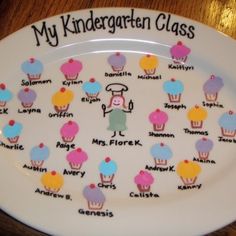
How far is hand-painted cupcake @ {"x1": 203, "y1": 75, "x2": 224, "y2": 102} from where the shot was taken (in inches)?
26.5

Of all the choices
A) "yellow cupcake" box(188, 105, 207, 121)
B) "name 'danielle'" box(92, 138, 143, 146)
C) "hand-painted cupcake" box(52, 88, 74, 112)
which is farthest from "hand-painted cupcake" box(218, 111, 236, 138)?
"hand-painted cupcake" box(52, 88, 74, 112)

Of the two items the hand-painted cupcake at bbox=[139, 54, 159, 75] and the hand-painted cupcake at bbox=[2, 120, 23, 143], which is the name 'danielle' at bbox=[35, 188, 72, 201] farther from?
the hand-painted cupcake at bbox=[139, 54, 159, 75]

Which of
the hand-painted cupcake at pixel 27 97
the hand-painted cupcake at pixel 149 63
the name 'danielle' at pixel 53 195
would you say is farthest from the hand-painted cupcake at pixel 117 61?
the name 'danielle' at pixel 53 195

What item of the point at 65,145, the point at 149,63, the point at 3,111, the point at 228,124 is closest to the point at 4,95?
the point at 3,111

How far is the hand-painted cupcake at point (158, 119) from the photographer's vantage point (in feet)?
2.10

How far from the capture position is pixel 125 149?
61 cm

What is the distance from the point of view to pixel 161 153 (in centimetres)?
61

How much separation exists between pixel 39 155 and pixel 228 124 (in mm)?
287

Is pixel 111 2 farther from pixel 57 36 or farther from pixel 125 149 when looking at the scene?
pixel 125 149

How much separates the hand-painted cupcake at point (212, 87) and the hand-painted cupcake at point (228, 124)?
4cm

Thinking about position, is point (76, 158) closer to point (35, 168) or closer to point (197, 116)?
point (35, 168)

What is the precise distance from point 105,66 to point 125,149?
16cm

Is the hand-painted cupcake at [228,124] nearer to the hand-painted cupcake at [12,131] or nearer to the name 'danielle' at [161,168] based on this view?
the name 'danielle' at [161,168]

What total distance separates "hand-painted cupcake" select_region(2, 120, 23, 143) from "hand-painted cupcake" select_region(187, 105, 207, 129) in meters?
0.26
